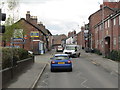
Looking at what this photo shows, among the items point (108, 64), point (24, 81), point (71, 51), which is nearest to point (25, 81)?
point (24, 81)

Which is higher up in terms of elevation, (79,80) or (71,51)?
(71,51)

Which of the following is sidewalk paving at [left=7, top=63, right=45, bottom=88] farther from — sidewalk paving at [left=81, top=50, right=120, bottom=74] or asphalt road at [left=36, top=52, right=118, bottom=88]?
sidewalk paving at [left=81, top=50, right=120, bottom=74]

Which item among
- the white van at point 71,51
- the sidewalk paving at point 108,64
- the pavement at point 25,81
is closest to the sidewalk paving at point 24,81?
the pavement at point 25,81

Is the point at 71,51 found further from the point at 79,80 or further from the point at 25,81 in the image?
the point at 25,81

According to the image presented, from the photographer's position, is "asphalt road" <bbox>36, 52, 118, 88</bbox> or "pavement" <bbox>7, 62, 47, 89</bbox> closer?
"pavement" <bbox>7, 62, 47, 89</bbox>

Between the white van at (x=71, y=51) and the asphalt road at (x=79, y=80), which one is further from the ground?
the white van at (x=71, y=51)

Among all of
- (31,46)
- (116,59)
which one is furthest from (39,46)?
(116,59)

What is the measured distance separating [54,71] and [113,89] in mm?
8748

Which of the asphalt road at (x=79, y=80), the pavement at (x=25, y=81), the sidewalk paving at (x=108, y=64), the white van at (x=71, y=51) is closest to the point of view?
the pavement at (x=25, y=81)

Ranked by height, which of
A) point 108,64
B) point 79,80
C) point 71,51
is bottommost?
point 79,80

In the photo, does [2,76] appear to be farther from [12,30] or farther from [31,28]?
[31,28]

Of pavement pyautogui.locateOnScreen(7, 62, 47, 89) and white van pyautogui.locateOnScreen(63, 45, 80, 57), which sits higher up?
white van pyautogui.locateOnScreen(63, 45, 80, 57)

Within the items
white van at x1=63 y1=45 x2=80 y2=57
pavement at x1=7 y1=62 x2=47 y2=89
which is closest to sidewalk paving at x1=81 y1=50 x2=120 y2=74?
pavement at x1=7 y1=62 x2=47 y2=89

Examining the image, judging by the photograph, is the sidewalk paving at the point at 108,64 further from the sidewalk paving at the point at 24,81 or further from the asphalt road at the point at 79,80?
the sidewalk paving at the point at 24,81
